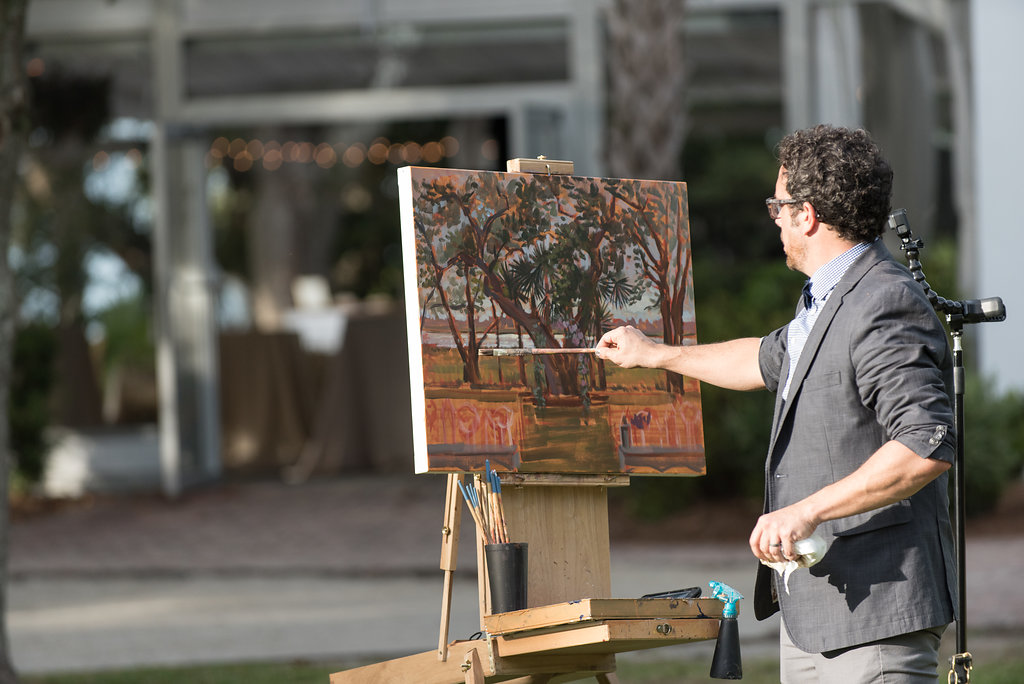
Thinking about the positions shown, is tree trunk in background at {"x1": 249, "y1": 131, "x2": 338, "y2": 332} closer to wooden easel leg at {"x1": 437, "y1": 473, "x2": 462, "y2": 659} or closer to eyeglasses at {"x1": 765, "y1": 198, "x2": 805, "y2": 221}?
wooden easel leg at {"x1": 437, "y1": 473, "x2": 462, "y2": 659}

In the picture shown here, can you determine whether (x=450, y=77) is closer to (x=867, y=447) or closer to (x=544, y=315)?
(x=544, y=315)

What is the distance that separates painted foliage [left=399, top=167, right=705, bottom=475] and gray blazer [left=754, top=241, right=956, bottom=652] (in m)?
0.70

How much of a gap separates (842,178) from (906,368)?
0.42 meters

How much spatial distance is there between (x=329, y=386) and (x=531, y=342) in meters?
8.21

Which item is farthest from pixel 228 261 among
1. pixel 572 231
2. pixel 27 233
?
pixel 572 231

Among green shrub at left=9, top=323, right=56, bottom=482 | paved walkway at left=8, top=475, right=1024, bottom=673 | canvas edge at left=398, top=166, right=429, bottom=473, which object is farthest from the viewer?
green shrub at left=9, top=323, right=56, bottom=482

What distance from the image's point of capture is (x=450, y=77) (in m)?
10.7

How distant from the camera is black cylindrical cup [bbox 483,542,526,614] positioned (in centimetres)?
312

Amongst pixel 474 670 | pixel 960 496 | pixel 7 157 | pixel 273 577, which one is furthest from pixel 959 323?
pixel 273 577

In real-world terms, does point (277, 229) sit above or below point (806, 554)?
above

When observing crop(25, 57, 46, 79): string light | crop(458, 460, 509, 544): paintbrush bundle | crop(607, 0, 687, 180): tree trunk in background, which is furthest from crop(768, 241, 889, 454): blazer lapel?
crop(25, 57, 46, 79): string light

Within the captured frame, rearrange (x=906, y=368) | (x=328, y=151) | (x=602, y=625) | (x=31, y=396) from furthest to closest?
(x=328, y=151)
(x=31, y=396)
(x=602, y=625)
(x=906, y=368)

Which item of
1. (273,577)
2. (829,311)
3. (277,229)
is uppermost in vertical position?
(277,229)

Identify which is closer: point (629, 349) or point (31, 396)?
point (629, 349)
